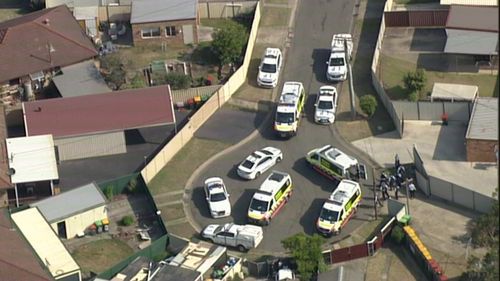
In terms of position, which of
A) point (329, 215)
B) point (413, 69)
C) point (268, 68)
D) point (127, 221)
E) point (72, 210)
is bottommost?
point (127, 221)

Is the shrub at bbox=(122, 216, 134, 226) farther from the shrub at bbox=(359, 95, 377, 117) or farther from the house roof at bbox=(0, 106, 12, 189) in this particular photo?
the shrub at bbox=(359, 95, 377, 117)

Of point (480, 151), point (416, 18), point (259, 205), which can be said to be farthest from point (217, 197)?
point (416, 18)

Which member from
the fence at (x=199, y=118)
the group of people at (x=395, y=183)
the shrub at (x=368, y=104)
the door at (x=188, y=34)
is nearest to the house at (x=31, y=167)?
the fence at (x=199, y=118)

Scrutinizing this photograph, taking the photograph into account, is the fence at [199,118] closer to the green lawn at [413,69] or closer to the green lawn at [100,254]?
the green lawn at [100,254]

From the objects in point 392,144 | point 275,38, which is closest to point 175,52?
point 275,38

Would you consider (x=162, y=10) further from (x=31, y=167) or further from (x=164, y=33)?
(x=31, y=167)

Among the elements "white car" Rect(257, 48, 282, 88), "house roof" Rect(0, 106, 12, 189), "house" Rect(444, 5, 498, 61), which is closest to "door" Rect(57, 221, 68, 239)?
"house roof" Rect(0, 106, 12, 189)

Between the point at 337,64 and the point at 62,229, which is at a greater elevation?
the point at 337,64
